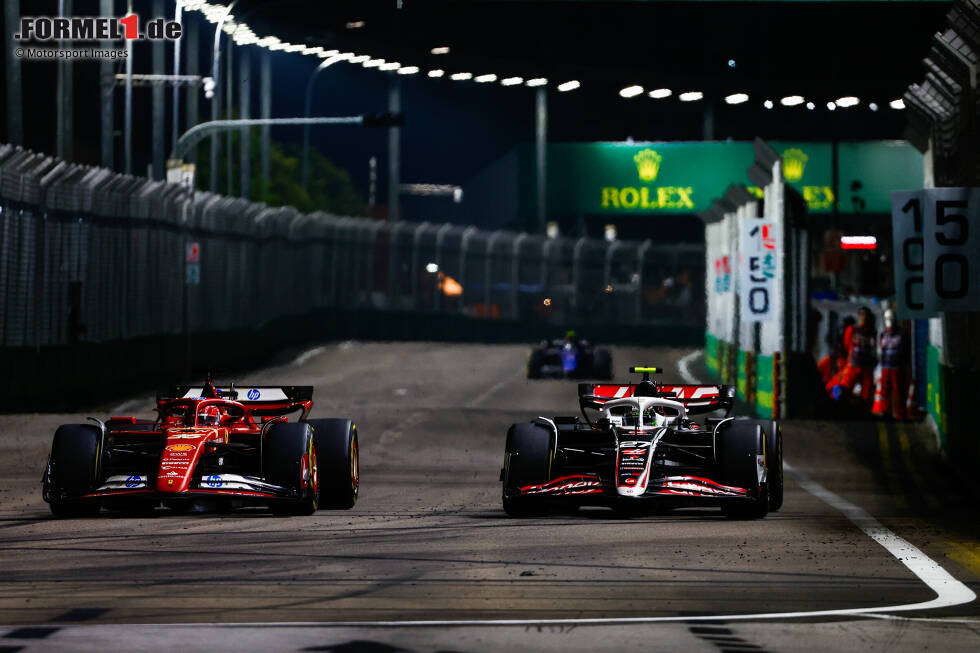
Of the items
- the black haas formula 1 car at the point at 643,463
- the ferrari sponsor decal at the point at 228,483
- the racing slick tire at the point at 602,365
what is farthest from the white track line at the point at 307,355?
the ferrari sponsor decal at the point at 228,483

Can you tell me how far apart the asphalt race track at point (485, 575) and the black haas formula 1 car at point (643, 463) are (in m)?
0.22

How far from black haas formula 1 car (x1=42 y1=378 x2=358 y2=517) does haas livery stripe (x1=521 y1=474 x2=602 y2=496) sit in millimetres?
1541

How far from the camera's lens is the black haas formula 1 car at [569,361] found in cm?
3425

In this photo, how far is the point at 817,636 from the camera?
794 cm

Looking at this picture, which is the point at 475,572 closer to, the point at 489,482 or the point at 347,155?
the point at 489,482

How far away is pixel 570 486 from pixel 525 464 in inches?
17.3

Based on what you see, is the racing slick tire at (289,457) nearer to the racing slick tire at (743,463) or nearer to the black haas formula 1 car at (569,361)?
the racing slick tire at (743,463)

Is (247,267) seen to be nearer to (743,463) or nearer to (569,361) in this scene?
(569,361)

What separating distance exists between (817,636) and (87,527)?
21.2 ft

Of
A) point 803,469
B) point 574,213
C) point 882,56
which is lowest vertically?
point 803,469

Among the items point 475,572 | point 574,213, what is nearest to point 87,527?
point 475,572

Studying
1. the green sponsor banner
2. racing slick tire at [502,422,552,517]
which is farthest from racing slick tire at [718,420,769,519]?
the green sponsor banner

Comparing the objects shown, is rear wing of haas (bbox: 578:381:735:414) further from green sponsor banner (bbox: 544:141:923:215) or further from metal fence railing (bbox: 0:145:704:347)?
green sponsor banner (bbox: 544:141:923:215)

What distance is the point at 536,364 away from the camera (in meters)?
35.2
